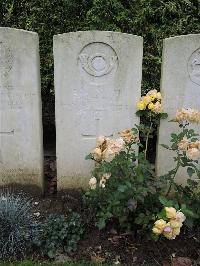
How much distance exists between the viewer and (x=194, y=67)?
159 inches

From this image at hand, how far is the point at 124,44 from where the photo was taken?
399 centimetres

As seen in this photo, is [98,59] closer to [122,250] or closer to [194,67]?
[194,67]

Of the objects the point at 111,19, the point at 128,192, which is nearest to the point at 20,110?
the point at 128,192

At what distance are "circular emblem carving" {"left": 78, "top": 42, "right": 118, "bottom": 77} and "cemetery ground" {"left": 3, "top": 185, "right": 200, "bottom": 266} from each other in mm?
1227

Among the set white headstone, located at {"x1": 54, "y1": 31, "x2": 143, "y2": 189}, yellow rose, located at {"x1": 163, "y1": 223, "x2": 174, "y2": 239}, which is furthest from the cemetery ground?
white headstone, located at {"x1": 54, "y1": 31, "x2": 143, "y2": 189}

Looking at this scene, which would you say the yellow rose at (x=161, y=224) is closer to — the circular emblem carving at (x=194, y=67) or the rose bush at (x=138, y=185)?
the rose bush at (x=138, y=185)

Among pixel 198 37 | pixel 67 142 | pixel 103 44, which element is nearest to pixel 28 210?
pixel 67 142

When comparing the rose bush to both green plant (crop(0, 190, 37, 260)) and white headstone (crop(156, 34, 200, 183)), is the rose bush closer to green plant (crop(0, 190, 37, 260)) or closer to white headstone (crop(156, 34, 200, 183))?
white headstone (crop(156, 34, 200, 183))

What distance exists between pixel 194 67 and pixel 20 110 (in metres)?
1.61

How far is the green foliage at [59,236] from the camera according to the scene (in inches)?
143

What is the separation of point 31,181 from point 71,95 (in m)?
0.95

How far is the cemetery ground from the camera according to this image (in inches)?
140

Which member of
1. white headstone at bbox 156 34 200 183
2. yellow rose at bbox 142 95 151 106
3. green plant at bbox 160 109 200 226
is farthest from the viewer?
white headstone at bbox 156 34 200 183

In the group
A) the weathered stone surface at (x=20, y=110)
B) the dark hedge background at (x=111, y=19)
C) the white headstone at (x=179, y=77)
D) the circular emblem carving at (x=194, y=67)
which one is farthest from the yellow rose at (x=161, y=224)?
the dark hedge background at (x=111, y=19)
